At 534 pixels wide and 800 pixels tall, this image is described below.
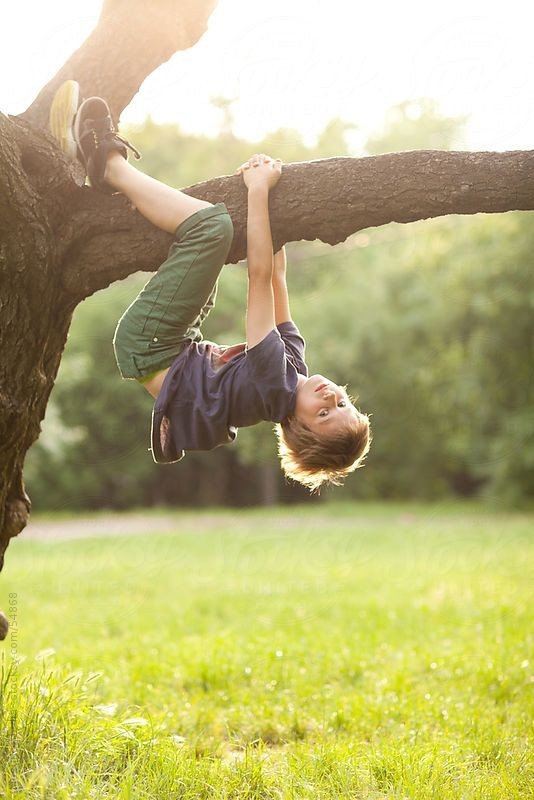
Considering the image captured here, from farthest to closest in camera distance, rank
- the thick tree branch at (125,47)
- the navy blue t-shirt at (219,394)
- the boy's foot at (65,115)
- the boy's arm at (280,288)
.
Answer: the thick tree branch at (125,47), the boy's arm at (280,288), the boy's foot at (65,115), the navy blue t-shirt at (219,394)

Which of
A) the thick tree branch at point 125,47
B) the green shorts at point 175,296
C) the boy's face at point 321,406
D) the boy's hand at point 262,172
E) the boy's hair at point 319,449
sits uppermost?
the thick tree branch at point 125,47

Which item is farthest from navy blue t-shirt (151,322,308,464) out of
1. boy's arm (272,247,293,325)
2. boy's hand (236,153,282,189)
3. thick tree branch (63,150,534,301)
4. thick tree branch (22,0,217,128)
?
thick tree branch (22,0,217,128)

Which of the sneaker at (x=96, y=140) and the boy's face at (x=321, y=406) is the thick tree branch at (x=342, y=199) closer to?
the sneaker at (x=96, y=140)

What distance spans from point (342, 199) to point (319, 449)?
998mm

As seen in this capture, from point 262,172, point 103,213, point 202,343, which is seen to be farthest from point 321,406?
point 103,213

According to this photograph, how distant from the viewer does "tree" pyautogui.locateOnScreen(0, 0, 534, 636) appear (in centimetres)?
318

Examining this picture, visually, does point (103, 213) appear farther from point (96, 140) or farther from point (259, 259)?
point (259, 259)

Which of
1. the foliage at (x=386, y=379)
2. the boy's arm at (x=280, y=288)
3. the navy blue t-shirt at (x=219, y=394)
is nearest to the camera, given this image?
the navy blue t-shirt at (x=219, y=394)

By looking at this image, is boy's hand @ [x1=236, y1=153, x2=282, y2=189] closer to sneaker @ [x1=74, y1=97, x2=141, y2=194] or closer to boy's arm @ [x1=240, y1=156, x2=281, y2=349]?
boy's arm @ [x1=240, y1=156, x2=281, y2=349]

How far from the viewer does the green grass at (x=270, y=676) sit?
3094 millimetres

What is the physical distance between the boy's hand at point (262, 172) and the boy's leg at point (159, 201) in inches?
7.4

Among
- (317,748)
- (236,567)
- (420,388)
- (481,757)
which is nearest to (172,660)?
(317,748)

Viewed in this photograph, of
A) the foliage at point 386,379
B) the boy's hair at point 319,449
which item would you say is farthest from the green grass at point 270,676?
the foliage at point 386,379

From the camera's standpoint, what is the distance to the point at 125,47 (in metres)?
3.89
